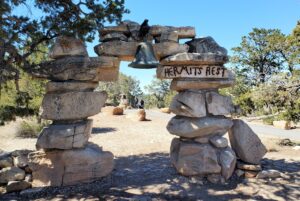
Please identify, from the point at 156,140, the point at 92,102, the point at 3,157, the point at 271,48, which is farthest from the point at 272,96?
the point at 271,48

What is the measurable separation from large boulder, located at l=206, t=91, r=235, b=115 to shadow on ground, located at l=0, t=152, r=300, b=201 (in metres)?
1.48

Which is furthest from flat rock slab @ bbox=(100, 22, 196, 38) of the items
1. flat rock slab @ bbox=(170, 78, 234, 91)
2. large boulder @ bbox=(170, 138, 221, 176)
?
large boulder @ bbox=(170, 138, 221, 176)

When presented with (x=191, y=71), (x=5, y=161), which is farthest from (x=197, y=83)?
(x=5, y=161)

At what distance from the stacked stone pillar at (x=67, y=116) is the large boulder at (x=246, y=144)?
3.12 m

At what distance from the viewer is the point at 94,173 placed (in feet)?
22.5

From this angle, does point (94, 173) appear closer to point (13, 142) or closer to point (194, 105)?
point (194, 105)

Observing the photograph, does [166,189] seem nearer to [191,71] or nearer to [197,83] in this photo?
[197,83]

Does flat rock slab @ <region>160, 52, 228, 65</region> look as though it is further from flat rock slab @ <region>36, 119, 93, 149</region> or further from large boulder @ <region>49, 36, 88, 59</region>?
flat rock slab @ <region>36, 119, 93, 149</region>

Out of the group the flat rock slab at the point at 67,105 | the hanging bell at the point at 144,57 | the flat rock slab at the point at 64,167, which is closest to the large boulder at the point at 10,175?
the flat rock slab at the point at 64,167

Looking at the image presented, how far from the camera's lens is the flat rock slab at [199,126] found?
698 cm

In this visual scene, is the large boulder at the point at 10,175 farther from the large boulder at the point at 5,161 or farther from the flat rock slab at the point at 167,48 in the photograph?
the flat rock slab at the point at 167,48

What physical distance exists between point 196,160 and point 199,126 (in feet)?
2.40

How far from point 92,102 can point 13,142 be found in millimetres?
7105

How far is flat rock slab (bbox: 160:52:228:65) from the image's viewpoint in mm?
6855
